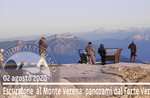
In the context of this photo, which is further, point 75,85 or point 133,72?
point 133,72

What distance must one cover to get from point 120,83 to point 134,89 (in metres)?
0.69

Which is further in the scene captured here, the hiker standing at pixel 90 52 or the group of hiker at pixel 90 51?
the hiker standing at pixel 90 52

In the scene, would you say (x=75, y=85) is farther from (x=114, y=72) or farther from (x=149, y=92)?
(x=149, y=92)

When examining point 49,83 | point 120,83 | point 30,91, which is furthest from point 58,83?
point 120,83

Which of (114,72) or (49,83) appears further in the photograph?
(114,72)

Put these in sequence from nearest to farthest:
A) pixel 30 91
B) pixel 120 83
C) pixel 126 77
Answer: pixel 30 91 → pixel 120 83 → pixel 126 77

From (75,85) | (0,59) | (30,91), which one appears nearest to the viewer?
(30,91)

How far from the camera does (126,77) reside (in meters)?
8.33

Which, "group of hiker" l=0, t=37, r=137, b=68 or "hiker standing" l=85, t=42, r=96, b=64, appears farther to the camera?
"hiker standing" l=85, t=42, r=96, b=64

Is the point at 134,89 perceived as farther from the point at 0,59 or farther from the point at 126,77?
the point at 0,59

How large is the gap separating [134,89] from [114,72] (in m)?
0.82

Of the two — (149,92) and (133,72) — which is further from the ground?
(133,72)

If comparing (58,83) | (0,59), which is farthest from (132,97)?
(0,59)

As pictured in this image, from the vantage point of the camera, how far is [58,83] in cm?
689
